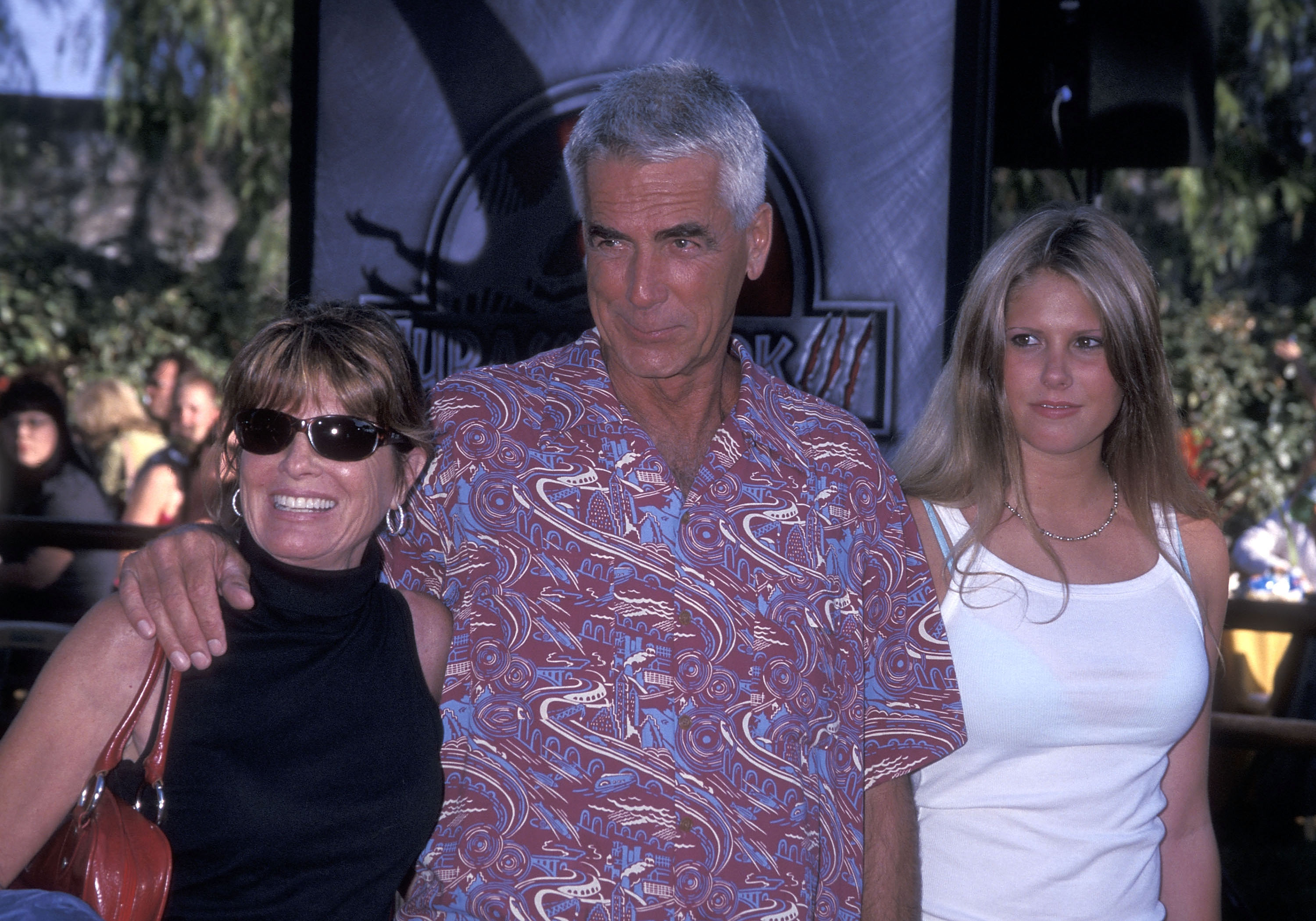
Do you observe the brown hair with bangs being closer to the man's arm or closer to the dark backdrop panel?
the man's arm

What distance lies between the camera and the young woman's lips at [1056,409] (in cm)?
216

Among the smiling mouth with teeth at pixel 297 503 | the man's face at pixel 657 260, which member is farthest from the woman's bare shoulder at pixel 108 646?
the man's face at pixel 657 260

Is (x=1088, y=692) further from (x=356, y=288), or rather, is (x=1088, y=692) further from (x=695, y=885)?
(x=356, y=288)

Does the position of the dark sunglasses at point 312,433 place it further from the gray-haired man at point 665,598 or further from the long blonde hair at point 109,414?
the long blonde hair at point 109,414

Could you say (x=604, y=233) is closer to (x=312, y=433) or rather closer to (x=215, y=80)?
(x=312, y=433)

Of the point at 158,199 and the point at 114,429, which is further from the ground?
the point at 158,199

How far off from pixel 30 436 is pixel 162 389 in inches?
44.5

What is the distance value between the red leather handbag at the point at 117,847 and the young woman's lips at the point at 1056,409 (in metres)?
1.47

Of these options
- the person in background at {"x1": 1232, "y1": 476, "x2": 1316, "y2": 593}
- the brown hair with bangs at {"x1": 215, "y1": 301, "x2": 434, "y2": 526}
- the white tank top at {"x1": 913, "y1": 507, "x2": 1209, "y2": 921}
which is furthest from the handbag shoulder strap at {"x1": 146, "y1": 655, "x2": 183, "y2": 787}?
the person in background at {"x1": 1232, "y1": 476, "x2": 1316, "y2": 593}

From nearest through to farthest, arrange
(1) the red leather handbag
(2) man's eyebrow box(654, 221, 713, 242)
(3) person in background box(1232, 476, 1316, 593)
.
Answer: (1) the red leather handbag, (2) man's eyebrow box(654, 221, 713, 242), (3) person in background box(1232, 476, 1316, 593)

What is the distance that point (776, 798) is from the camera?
1.72m

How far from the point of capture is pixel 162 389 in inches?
275

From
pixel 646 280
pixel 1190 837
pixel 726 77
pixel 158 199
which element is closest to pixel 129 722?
pixel 646 280

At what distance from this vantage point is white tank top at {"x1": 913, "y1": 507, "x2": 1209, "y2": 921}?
1.96 meters
